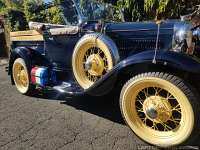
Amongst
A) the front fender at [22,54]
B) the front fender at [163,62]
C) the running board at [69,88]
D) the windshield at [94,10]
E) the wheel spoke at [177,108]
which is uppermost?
the windshield at [94,10]

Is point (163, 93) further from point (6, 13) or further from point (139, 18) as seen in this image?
point (6, 13)

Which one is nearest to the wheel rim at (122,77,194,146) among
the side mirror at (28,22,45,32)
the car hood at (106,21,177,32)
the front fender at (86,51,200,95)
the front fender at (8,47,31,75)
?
the front fender at (86,51,200,95)

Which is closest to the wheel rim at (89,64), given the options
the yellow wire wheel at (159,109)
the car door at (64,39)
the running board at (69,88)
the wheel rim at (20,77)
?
the running board at (69,88)

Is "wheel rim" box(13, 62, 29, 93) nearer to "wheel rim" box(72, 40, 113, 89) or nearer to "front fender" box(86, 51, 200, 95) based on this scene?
"wheel rim" box(72, 40, 113, 89)

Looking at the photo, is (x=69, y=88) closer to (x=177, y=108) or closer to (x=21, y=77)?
(x=21, y=77)

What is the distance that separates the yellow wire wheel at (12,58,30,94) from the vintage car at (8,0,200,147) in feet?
0.12

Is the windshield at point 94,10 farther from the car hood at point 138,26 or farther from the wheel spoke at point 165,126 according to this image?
the wheel spoke at point 165,126

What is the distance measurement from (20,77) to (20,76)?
0.08 feet

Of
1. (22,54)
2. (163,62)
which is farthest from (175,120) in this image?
(22,54)

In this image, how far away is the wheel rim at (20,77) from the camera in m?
6.51

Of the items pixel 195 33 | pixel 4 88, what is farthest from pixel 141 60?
pixel 4 88

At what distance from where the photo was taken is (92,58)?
193 inches

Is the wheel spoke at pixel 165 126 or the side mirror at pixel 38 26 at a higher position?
the side mirror at pixel 38 26

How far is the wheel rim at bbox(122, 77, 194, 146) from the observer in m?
3.75
